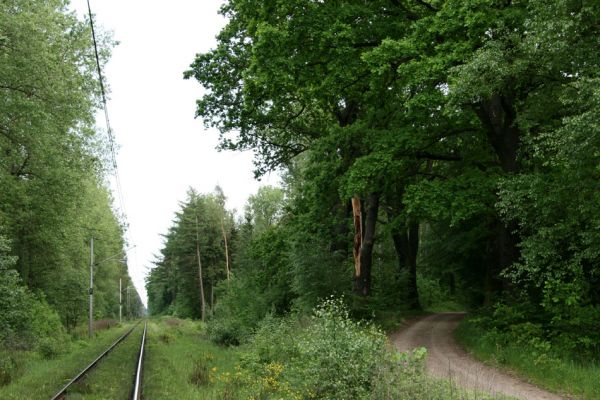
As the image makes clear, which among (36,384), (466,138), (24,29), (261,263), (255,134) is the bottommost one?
(36,384)

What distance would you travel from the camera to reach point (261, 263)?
26281 mm

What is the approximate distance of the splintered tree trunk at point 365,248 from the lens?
22125 millimetres

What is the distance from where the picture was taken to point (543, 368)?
10.1 m

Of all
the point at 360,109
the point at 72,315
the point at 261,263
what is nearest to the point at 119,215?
the point at 72,315

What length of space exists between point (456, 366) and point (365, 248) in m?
11.2

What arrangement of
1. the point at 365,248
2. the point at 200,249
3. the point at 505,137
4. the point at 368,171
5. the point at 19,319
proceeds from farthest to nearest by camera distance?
the point at 200,249 < the point at 365,248 < the point at 19,319 < the point at 505,137 < the point at 368,171

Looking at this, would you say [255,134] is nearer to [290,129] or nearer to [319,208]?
[290,129]

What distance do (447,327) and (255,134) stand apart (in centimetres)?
1161

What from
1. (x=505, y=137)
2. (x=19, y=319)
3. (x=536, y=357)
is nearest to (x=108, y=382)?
(x=19, y=319)

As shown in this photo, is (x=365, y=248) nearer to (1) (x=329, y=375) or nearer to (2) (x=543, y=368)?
(2) (x=543, y=368)

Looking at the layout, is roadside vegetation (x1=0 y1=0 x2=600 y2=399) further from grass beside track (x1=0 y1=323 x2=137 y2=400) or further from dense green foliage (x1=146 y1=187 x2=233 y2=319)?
dense green foliage (x1=146 y1=187 x2=233 y2=319)

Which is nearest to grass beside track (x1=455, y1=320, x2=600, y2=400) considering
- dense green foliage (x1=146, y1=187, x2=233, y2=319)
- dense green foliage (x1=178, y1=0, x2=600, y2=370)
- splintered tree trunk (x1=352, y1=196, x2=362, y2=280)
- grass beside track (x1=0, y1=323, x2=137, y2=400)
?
dense green foliage (x1=178, y1=0, x2=600, y2=370)

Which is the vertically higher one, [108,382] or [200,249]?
[200,249]

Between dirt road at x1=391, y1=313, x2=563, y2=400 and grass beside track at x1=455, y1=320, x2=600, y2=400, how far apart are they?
28 centimetres
